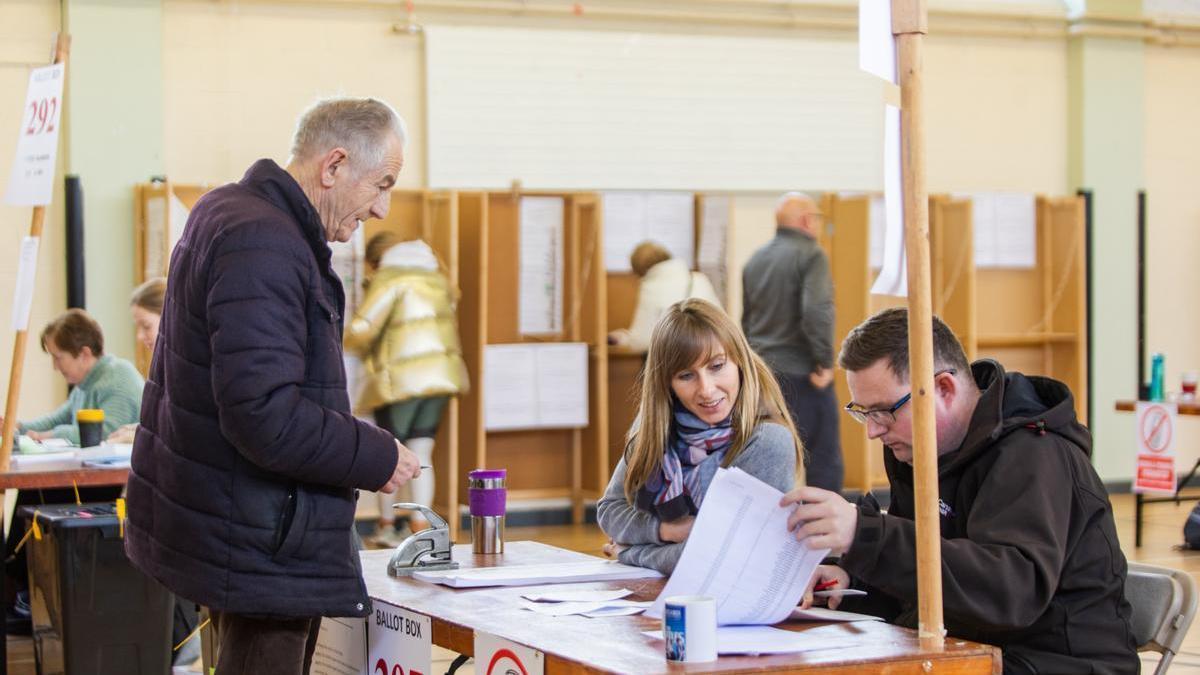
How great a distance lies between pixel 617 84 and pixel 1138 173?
330 centimetres

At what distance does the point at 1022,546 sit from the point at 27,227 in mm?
6035

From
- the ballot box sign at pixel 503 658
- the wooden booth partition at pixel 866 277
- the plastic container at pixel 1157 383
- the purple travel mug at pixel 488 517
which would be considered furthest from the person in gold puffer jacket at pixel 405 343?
the ballot box sign at pixel 503 658

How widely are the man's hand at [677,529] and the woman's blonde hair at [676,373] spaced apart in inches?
4.1

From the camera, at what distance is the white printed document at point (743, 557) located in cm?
209

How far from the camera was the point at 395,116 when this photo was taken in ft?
Result: 7.79

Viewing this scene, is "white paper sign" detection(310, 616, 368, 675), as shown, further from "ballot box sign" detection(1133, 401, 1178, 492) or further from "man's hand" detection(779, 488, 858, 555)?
"ballot box sign" detection(1133, 401, 1178, 492)

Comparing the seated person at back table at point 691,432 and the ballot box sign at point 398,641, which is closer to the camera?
the ballot box sign at point 398,641

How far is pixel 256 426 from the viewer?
2.14m

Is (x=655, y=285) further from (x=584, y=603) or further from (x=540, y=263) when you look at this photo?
Answer: (x=584, y=603)

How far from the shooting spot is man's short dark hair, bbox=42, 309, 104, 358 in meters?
5.29

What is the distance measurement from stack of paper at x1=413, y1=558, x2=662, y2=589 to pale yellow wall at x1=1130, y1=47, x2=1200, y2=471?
286 inches

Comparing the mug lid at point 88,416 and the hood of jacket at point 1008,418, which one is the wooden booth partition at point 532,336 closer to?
the mug lid at point 88,416

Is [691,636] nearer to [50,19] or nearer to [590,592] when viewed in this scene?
[590,592]

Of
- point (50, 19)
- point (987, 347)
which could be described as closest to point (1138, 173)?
point (987, 347)
